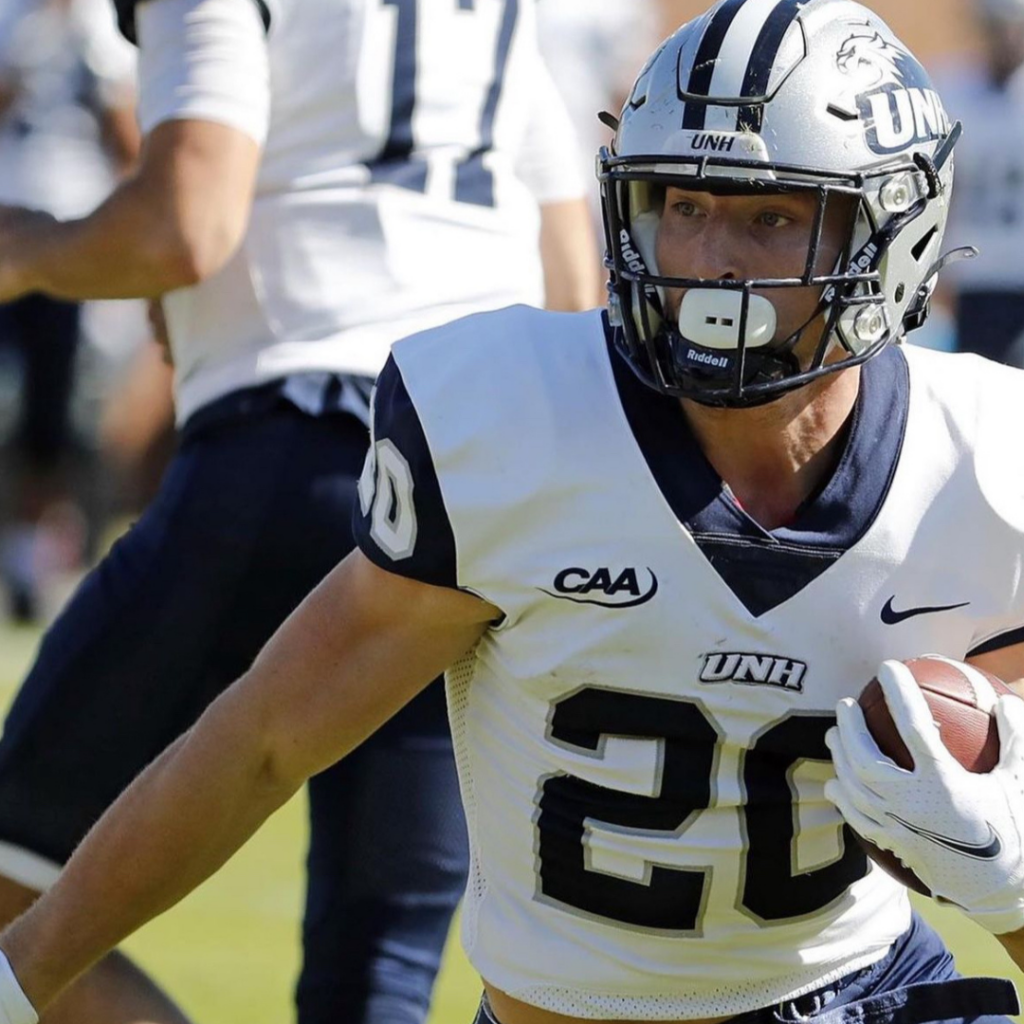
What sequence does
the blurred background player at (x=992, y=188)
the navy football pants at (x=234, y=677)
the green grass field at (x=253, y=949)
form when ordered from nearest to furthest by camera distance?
the navy football pants at (x=234, y=677) → the green grass field at (x=253, y=949) → the blurred background player at (x=992, y=188)

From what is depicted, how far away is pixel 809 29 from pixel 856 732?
0.72 m

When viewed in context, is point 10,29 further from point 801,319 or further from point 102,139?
point 801,319

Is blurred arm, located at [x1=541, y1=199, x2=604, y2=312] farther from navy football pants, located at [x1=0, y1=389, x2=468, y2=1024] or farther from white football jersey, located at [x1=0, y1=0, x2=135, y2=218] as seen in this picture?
white football jersey, located at [x1=0, y1=0, x2=135, y2=218]

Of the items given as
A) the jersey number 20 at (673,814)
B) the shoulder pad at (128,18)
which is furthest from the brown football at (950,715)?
the shoulder pad at (128,18)

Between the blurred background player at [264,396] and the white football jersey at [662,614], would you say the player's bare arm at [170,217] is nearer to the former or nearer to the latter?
the blurred background player at [264,396]

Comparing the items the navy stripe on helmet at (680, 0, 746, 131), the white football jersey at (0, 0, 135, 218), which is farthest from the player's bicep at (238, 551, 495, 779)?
the white football jersey at (0, 0, 135, 218)

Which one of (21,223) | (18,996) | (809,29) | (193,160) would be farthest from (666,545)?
(21,223)

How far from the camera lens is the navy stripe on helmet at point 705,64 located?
7.29 feet

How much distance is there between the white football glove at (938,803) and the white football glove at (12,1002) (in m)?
0.84

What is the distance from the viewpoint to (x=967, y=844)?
2.05 metres

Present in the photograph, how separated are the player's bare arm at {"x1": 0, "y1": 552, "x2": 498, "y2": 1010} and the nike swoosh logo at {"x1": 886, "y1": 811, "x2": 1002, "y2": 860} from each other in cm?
48

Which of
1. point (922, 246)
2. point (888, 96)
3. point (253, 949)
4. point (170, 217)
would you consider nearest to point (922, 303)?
point (922, 246)

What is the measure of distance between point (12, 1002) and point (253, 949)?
2.18 metres

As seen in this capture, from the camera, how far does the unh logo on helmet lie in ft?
7.34
